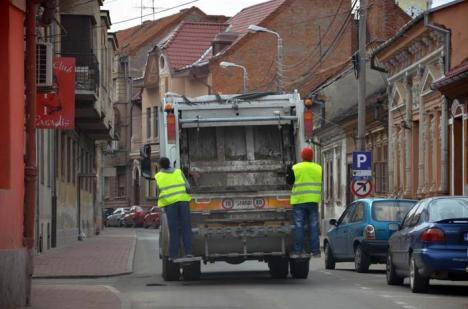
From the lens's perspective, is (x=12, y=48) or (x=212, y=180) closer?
(x=12, y=48)

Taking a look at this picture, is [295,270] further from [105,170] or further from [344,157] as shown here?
[105,170]

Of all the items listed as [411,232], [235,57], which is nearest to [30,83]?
[411,232]

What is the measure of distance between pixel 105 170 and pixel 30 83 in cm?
4421

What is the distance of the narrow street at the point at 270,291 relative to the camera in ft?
51.5

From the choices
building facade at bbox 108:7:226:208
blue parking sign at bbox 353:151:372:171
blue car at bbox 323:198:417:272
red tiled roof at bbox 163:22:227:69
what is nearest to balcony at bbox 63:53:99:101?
blue parking sign at bbox 353:151:372:171

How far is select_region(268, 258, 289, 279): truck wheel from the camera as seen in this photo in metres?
20.7

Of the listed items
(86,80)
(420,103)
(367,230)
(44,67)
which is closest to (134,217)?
(86,80)

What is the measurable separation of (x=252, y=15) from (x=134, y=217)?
15.0 meters

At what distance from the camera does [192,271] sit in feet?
65.7

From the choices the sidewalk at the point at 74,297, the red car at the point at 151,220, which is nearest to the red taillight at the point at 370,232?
the sidewalk at the point at 74,297

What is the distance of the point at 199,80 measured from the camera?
250 feet

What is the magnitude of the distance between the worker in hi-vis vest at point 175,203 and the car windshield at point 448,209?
381cm

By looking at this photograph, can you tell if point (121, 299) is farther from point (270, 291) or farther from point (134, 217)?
point (134, 217)

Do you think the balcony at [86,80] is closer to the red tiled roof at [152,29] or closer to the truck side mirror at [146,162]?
the truck side mirror at [146,162]
